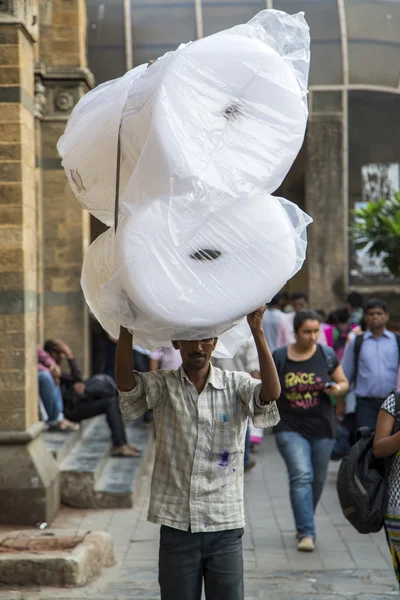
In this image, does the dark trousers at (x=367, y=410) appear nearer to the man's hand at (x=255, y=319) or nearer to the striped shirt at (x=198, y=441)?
the striped shirt at (x=198, y=441)

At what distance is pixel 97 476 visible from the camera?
30.4 ft

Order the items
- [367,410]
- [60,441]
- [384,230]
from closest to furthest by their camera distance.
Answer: [367,410] < [60,441] < [384,230]

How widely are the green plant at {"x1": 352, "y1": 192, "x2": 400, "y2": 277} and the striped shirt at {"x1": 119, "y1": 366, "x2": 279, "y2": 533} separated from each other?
378 inches

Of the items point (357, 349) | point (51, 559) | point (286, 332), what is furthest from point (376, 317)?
point (51, 559)

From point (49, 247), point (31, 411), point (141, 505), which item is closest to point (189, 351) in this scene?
point (31, 411)

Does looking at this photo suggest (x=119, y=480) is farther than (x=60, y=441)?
No

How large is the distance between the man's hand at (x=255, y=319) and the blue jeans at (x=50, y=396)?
6.94 m

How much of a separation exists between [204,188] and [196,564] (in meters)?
1.58

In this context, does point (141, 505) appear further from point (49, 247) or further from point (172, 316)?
point (172, 316)

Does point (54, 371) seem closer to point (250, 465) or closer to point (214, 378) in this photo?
point (250, 465)

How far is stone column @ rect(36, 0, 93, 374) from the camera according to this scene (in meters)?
13.1

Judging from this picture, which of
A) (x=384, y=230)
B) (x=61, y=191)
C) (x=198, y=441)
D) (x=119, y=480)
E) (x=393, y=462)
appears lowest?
(x=119, y=480)

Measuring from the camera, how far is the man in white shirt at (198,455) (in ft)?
13.6

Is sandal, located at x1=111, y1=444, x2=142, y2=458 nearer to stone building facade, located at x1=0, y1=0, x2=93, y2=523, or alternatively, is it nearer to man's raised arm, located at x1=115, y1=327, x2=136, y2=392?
stone building facade, located at x1=0, y1=0, x2=93, y2=523
